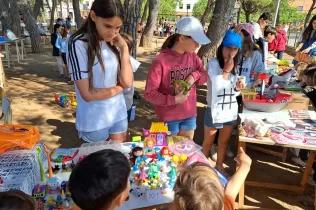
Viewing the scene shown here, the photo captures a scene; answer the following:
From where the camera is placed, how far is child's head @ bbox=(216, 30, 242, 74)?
2.56 metres

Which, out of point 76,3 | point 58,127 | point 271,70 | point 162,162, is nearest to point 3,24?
point 76,3

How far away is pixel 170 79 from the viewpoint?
241 centimetres

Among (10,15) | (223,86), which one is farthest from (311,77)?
(10,15)

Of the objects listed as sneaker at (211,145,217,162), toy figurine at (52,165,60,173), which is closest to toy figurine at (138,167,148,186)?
toy figurine at (52,165,60,173)

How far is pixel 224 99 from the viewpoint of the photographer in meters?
2.77

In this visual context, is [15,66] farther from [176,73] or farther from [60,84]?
[176,73]

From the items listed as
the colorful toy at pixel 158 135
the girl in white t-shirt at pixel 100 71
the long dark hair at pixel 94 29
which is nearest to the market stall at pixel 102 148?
the colorful toy at pixel 158 135

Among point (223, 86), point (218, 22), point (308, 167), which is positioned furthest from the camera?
point (218, 22)

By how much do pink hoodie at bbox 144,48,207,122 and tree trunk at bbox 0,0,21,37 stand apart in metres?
11.7

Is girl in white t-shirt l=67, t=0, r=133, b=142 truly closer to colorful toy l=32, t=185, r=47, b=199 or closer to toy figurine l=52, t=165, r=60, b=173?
toy figurine l=52, t=165, r=60, b=173

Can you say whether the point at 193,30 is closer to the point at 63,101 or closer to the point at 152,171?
the point at 152,171

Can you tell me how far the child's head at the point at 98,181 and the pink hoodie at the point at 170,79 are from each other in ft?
3.69

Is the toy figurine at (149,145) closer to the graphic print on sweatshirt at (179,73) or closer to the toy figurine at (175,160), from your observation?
the toy figurine at (175,160)

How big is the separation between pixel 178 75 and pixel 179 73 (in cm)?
2
